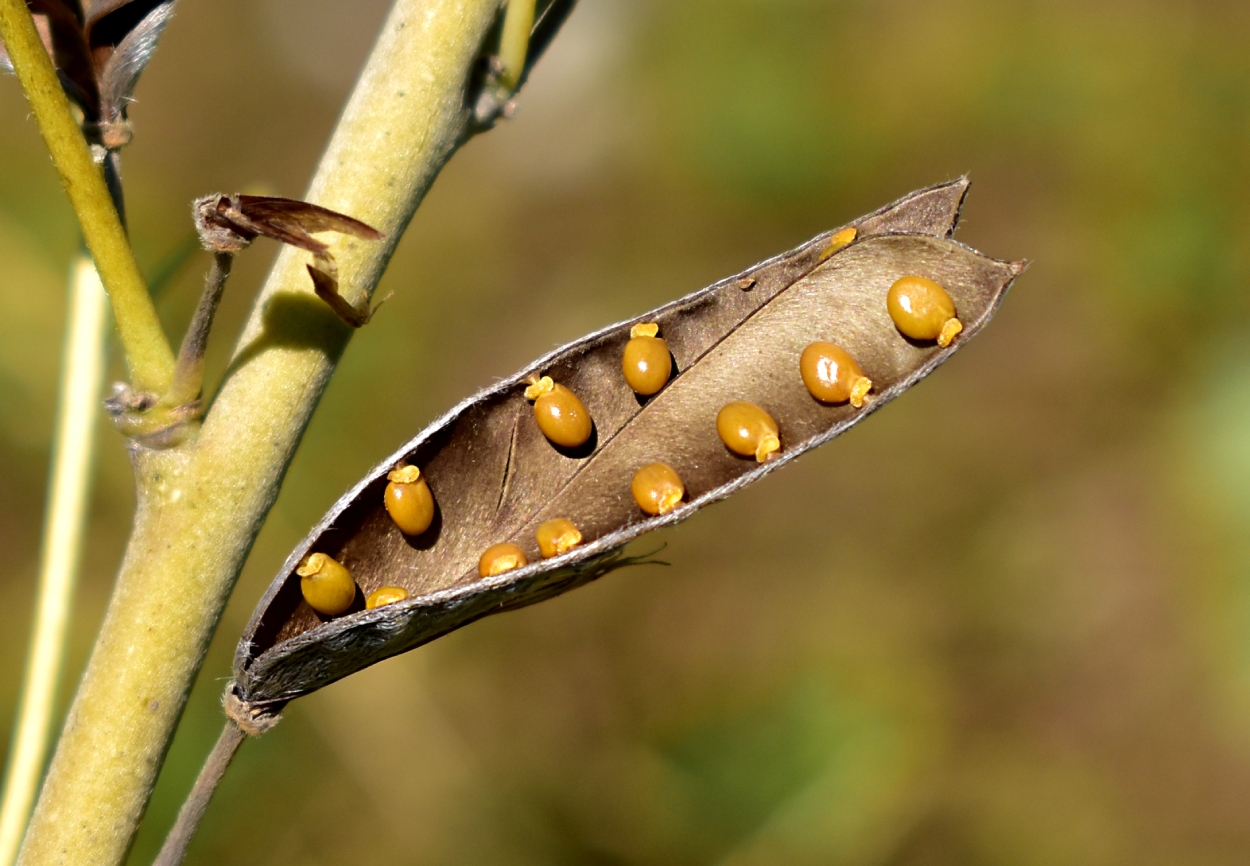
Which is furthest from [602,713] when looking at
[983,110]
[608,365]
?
[983,110]

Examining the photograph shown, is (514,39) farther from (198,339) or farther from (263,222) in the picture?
(198,339)

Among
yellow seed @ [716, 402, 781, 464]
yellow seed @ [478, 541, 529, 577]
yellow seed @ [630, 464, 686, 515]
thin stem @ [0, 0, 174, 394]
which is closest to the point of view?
thin stem @ [0, 0, 174, 394]

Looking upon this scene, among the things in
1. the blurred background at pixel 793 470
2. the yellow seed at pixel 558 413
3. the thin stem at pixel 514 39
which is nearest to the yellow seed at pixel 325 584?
the yellow seed at pixel 558 413

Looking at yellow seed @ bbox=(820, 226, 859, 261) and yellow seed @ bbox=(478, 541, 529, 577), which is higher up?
yellow seed @ bbox=(820, 226, 859, 261)

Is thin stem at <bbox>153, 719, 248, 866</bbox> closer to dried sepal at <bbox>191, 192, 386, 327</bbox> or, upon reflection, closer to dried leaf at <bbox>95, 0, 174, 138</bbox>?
dried sepal at <bbox>191, 192, 386, 327</bbox>

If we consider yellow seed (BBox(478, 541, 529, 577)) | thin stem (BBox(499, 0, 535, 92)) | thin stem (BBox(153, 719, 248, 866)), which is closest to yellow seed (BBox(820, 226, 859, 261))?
thin stem (BBox(499, 0, 535, 92))

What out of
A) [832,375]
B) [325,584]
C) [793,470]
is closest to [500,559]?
[325,584]
